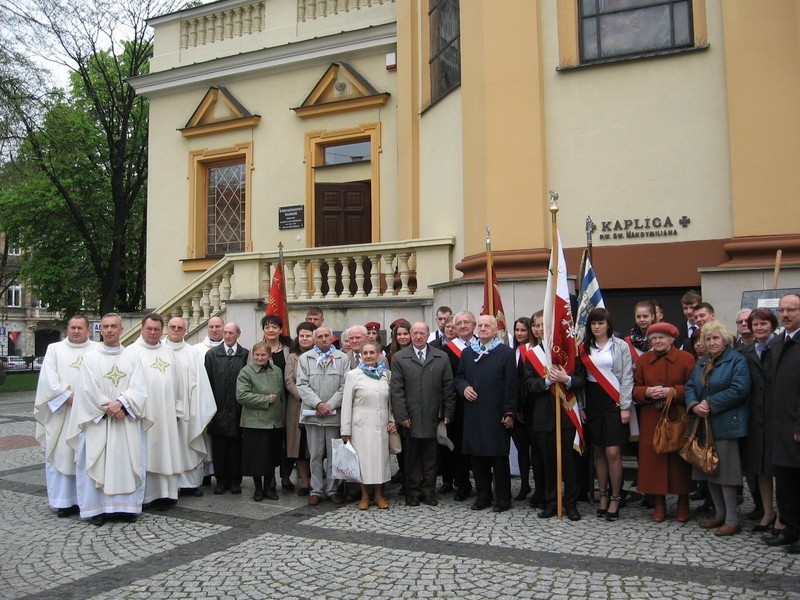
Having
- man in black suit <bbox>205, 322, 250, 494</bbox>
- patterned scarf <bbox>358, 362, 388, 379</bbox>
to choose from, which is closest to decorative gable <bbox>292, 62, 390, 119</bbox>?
Result: man in black suit <bbox>205, 322, 250, 494</bbox>

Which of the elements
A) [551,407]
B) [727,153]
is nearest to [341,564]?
[551,407]

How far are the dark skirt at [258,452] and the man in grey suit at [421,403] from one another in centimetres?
140

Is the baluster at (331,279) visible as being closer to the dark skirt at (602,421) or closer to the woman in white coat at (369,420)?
the woman in white coat at (369,420)

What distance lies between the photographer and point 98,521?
21.3 ft

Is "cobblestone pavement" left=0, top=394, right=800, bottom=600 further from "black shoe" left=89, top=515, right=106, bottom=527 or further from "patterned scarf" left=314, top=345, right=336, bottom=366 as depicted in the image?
"patterned scarf" left=314, top=345, right=336, bottom=366

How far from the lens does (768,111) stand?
9016mm

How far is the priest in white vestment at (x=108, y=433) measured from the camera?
21.6ft

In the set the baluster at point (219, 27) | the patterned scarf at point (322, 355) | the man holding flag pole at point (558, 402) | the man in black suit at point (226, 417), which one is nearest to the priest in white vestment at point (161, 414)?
the man in black suit at point (226, 417)

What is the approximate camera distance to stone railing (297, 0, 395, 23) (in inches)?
578

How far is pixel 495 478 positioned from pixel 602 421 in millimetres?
1135

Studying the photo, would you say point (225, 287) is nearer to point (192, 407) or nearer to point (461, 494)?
point (192, 407)

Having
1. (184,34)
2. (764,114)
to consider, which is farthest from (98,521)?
(184,34)

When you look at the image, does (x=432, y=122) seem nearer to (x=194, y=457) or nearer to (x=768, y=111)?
(x=768, y=111)

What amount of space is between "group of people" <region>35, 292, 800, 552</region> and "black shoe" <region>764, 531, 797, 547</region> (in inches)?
0.5
